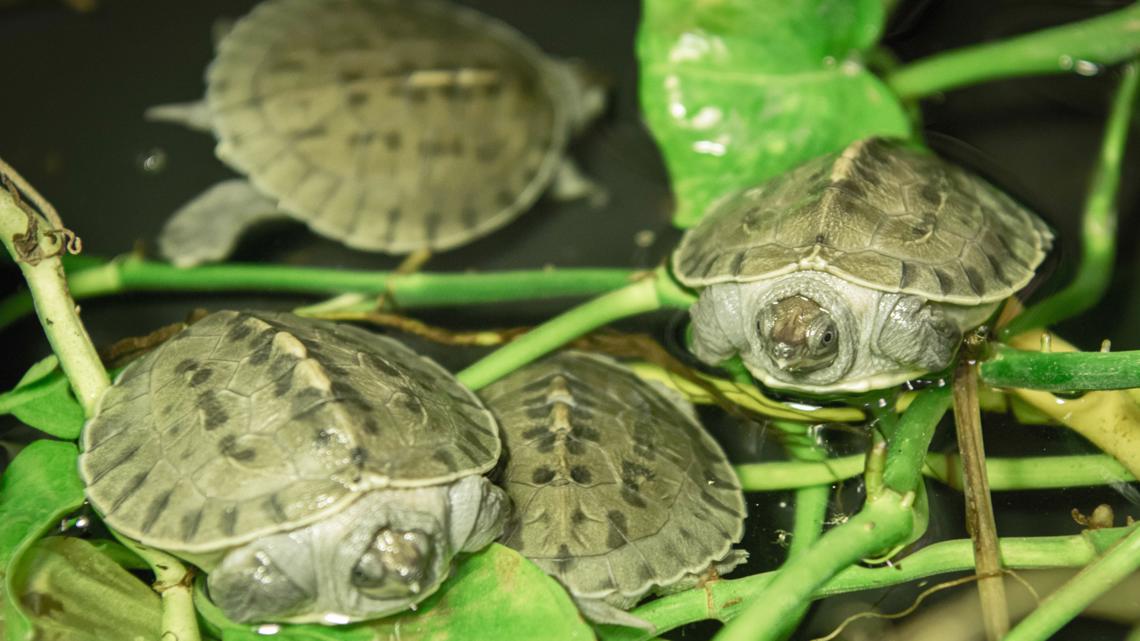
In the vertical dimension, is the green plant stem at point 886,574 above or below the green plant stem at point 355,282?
below

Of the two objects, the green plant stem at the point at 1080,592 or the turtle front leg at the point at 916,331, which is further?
the turtle front leg at the point at 916,331

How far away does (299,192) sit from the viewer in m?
3.06

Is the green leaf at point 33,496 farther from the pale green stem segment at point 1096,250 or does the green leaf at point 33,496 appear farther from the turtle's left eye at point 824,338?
the pale green stem segment at point 1096,250

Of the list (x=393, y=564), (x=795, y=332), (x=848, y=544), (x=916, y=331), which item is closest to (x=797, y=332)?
(x=795, y=332)

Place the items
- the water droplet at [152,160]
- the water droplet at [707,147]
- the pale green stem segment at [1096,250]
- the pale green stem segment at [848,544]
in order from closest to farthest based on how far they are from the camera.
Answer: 1. the pale green stem segment at [848,544]
2. the pale green stem segment at [1096,250]
3. the water droplet at [707,147]
4. the water droplet at [152,160]

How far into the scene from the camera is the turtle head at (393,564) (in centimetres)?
173

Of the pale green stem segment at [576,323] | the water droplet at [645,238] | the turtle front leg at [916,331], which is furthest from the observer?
the water droplet at [645,238]

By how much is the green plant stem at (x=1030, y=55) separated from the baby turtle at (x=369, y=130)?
1.04m

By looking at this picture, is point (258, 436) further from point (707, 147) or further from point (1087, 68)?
point (1087, 68)

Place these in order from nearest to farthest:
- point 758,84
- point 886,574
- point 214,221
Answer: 1. point 886,574
2. point 758,84
3. point 214,221

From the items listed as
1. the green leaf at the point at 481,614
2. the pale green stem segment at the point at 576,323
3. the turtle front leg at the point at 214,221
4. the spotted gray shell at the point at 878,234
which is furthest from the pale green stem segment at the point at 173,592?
the spotted gray shell at the point at 878,234

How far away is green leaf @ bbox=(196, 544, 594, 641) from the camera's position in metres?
1.72

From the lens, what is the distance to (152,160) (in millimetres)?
3201

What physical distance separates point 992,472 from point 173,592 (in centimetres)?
173
